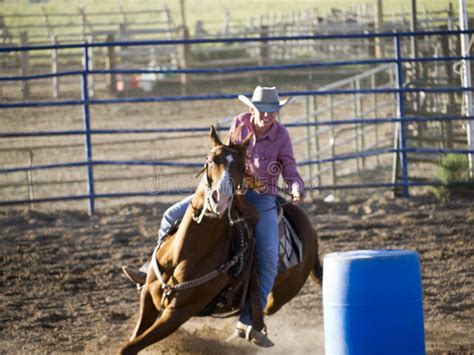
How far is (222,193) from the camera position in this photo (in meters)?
5.00

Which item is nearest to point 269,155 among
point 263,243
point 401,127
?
point 263,243

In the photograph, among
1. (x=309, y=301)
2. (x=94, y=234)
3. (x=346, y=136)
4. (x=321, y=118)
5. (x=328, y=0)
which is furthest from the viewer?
(x=328, y=0)

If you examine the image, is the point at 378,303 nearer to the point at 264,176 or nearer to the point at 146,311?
the point at 264,176

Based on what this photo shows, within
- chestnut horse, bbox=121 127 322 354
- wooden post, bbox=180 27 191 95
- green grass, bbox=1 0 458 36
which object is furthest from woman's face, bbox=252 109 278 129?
green grass, bbox=1 0 458 36

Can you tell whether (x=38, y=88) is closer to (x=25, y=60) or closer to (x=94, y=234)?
(x=25, y=60)

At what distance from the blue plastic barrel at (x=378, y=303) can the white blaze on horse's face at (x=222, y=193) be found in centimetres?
67

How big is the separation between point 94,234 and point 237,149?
17.7 ft

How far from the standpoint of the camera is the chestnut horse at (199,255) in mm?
5133

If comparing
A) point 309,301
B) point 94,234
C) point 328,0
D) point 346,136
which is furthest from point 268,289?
point 328,0

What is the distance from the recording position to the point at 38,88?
75.9 ft

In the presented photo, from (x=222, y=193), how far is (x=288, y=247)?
1.52 meters

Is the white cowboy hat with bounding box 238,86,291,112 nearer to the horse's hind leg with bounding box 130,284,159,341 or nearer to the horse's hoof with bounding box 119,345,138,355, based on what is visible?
the horse's hind leg with bounding box 130,284,159,341

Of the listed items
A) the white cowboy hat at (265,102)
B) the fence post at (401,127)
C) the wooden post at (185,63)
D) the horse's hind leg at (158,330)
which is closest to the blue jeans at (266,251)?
the horse's hind leg at (158,330)

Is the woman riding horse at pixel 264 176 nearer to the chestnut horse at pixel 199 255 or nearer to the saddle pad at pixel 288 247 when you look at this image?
the chestnut horse at pixel 199 255
